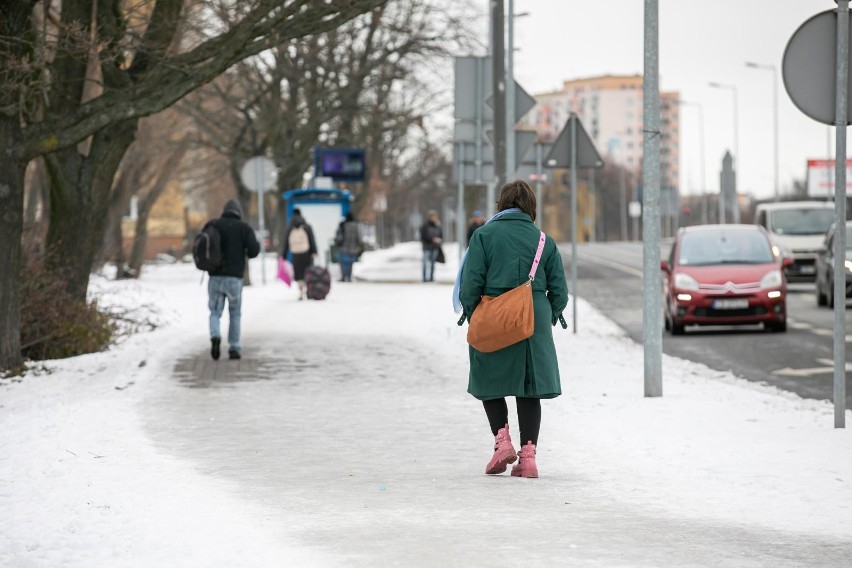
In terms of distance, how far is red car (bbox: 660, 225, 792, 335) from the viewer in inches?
882

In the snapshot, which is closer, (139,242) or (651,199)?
(651,199)

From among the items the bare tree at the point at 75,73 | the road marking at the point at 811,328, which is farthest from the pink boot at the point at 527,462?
the road marking at the point at 811,328

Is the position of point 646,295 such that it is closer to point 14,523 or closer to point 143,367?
point 143,367

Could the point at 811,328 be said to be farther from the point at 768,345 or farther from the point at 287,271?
the point at 287,271

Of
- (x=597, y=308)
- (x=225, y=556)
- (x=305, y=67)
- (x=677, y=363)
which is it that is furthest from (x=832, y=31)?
(x=305, y=67)

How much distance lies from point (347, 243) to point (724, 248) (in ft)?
45.7

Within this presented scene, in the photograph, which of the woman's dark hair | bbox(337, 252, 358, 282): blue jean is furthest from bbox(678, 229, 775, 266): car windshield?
the woman's dark hair

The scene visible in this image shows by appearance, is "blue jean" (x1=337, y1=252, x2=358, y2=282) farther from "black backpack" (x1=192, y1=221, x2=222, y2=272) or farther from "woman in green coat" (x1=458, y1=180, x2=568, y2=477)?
"woman in green coat" (x1=458, y1=180, x2=568, y2=477)

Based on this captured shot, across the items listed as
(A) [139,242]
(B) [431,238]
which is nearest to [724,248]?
(B) [431,238]

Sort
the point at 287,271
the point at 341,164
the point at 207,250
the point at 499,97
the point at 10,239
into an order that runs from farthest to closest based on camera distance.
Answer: the point at 341,164 < the point at 287,271 < the point at 499,97 < the point at 207,250 < the point at 10,239

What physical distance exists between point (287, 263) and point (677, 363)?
13.0 meters

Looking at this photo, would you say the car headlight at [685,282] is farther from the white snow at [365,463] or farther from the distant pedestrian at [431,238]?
the distant pedestrian at [431,238]

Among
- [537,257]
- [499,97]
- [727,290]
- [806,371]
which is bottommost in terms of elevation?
[806,371]

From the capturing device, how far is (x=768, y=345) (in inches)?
809
